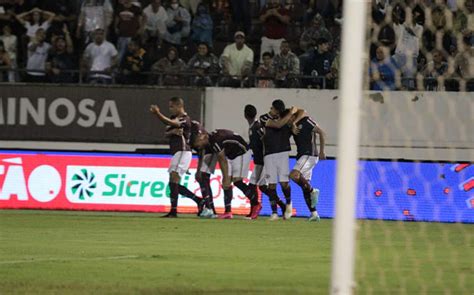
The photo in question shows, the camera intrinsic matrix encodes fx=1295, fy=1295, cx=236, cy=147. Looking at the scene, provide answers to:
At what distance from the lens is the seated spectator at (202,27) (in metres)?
24.7

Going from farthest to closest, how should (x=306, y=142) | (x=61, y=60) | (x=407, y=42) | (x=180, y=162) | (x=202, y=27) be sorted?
1. (x=202, y=27)
2. (x=61, y=60)
3. (x=180, y=162)
4. (x=306, y=142)
5. (x=407, y=42)

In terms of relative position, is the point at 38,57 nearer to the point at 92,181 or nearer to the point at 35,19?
the point at 35,19

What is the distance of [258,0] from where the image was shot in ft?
83.7

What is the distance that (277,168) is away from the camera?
2073cm

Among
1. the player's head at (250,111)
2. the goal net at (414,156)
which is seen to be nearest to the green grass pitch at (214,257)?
the goal net at (414,156)

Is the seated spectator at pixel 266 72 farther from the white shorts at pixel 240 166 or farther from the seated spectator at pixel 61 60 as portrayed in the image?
the seated spectator at pixel 61 60

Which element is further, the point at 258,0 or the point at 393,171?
the point at 258,0

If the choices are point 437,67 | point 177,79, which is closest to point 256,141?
point 177,79

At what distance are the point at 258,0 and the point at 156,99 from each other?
9.41 ft

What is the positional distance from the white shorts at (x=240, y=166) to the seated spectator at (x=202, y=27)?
12.4ft

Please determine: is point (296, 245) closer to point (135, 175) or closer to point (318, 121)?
point (135, 175)

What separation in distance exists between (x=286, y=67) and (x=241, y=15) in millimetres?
2019

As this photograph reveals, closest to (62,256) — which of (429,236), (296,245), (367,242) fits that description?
(296,245)

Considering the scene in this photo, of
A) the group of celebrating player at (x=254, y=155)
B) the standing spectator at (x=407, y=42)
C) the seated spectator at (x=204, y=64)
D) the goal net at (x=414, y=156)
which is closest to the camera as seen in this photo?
the goal net at (x=414, y=156)
